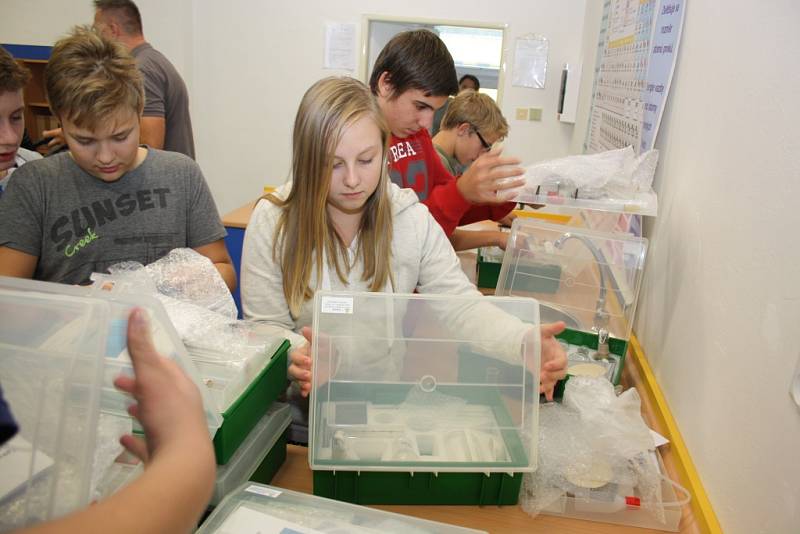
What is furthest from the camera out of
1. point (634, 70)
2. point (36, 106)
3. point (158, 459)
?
point (36, 106)

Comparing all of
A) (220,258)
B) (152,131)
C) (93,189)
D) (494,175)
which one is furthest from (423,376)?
(152,131)

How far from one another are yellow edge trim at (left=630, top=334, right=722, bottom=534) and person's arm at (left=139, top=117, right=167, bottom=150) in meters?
2.03

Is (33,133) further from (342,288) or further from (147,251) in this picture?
(342,288)

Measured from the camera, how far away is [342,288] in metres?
1.24

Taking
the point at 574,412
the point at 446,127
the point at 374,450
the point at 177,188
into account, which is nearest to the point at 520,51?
the point at 446,127

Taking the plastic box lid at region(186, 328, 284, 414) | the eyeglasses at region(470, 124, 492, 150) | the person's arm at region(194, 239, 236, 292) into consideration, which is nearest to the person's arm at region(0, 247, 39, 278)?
the person's arm at region(194, 239, 236, 292)

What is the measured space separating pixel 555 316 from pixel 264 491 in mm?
957

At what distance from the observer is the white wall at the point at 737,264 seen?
73 centimetres

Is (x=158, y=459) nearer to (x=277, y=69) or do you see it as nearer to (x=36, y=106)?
(x=277, y=69)

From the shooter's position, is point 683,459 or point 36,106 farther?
point 36,106

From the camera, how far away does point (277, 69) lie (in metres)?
3.64

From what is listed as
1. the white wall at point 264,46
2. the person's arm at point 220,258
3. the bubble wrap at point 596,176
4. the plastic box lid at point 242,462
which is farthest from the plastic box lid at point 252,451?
the white wall at point 264,46

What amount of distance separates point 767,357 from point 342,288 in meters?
0.79

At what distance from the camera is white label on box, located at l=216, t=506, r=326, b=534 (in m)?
0.68
